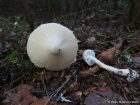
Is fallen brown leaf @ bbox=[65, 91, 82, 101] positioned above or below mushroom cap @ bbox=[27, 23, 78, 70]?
below

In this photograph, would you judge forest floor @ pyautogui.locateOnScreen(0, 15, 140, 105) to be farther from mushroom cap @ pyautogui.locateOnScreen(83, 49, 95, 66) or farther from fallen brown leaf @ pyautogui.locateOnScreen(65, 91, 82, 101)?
mushroom cap @ pyautogui.locateOnScreen(83, 49, 95, 66)

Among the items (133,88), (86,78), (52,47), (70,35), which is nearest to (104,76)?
(86,78)

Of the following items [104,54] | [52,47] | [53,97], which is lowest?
[53,97]

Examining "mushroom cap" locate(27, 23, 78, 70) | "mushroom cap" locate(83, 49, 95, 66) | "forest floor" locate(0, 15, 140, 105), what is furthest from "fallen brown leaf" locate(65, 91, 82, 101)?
"mushroom cap" locate(83, 49, 95, 66)

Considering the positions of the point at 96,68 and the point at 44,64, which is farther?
the point at 96,68

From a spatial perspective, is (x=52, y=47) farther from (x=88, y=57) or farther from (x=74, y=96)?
(x=88, y=57)

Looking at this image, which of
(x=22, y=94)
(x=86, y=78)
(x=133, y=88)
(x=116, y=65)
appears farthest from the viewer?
(x=116, y=65)

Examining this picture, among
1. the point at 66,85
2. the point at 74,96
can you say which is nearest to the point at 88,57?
the point at 66,85

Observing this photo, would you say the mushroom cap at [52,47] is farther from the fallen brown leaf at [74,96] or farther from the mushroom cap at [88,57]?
the fallen brown leaf at [74,96]

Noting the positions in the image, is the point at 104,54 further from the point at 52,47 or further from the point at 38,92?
the point at 38,92
